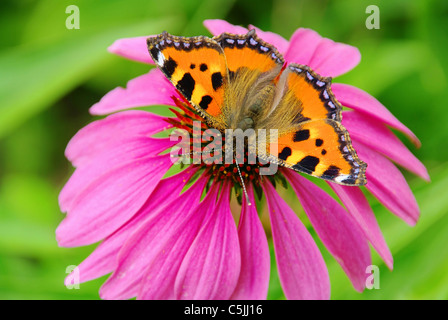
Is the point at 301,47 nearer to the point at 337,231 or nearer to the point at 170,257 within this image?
the point at 337,231

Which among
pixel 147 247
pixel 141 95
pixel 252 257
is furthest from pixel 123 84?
pixel 252 257

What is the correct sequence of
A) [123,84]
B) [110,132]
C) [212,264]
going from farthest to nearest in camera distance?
[123,84] < [110,132] < [212,264]

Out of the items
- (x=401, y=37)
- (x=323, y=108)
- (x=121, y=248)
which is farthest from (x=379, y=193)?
(x=401, y=37)

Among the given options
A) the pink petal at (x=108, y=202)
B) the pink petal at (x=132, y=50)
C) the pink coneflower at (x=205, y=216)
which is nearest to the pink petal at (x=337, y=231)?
the pink coneflower at (x=205, y=216)

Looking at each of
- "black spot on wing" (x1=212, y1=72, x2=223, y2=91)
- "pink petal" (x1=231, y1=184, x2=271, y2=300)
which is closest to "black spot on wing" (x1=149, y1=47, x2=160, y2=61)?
"black spot on wing" (x1=212, y1=72, x2=223, y2=91)
